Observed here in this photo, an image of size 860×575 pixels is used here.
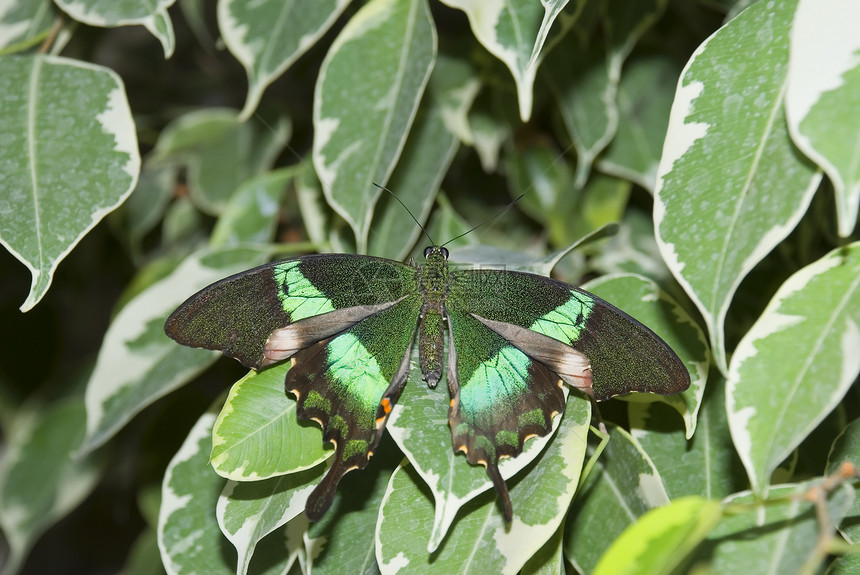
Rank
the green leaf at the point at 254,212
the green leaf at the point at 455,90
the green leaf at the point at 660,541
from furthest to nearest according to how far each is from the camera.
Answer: the green leaf at the point at 254,212 < the green leaf at the point at 455,90 < the green leaf at the point at 660,541

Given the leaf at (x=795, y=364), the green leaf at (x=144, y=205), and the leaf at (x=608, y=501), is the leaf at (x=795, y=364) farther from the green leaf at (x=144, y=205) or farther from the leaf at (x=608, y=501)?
the green leaf at (x=144, y=205)

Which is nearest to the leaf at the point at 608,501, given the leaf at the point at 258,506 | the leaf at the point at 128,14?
the leaf at the point at 258,506

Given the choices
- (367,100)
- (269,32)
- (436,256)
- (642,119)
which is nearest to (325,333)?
(436,256)

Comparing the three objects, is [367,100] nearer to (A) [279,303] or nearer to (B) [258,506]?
(A) [279,303]

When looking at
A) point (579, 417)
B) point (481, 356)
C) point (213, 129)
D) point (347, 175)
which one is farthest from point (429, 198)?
point (213, 129)

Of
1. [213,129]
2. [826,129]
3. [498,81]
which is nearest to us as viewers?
[826,129]

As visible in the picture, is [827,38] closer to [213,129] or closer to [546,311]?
[546,311]
